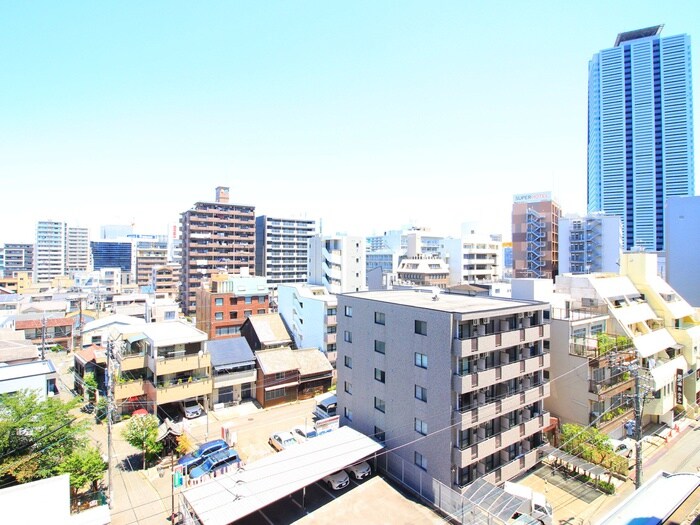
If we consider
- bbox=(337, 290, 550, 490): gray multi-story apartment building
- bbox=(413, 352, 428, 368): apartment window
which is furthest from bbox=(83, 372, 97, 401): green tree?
bbox=(413, 352, 428, 368): apartment window

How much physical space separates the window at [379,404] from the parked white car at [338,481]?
14.7ft

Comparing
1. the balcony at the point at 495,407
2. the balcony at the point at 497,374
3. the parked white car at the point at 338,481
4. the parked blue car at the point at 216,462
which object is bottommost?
the parked white car at the point at 338,481

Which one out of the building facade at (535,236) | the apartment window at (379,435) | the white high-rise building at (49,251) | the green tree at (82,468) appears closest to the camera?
the green tree at (82,468)

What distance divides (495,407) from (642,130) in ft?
482

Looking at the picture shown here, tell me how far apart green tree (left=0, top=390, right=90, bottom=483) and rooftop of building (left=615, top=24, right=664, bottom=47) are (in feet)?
599

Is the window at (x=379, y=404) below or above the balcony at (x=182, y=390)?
above

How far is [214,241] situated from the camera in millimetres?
96562

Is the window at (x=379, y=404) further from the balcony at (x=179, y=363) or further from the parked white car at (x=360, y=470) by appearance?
the balcony at (x=179, y=363)

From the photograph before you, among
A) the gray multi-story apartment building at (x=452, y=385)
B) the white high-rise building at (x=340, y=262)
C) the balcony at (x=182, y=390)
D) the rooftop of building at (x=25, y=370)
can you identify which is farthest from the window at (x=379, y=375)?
the white high-rise building at (x=340, y=262)

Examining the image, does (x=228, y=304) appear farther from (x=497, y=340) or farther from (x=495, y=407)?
(x=495, y=407)

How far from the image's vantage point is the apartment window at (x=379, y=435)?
83.0 feet

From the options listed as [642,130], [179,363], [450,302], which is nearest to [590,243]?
[450,302]

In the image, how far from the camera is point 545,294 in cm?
3375

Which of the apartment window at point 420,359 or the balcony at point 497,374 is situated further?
the apartment window at point 420,359
